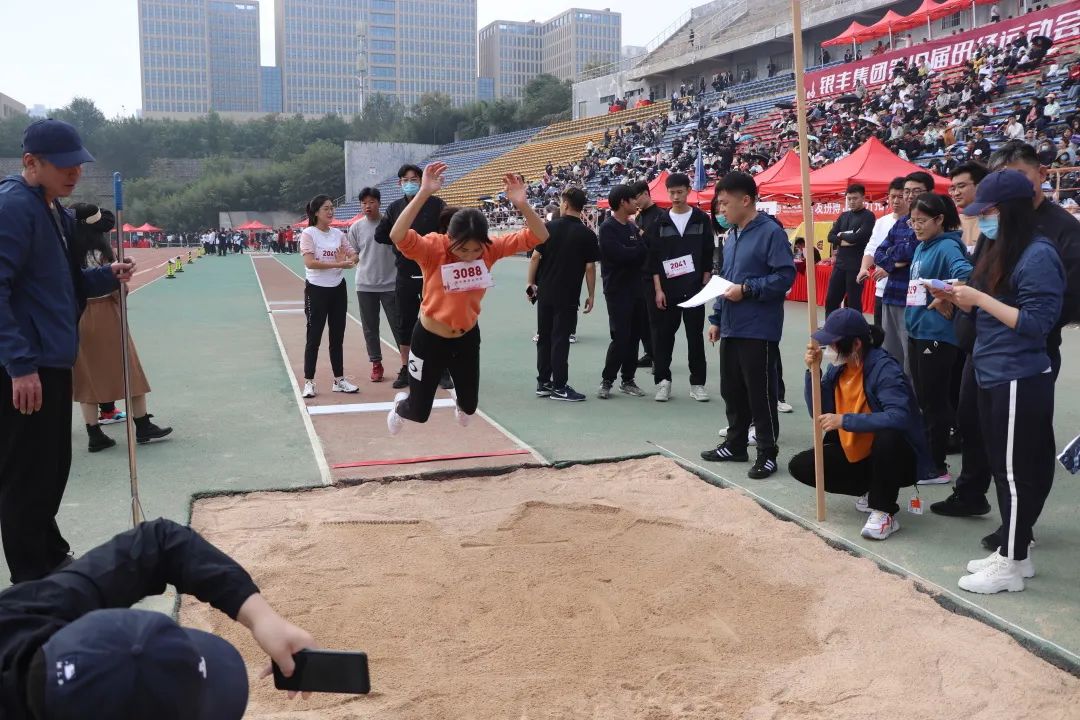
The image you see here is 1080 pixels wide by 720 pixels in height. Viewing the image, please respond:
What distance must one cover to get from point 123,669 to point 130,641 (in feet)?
0.15

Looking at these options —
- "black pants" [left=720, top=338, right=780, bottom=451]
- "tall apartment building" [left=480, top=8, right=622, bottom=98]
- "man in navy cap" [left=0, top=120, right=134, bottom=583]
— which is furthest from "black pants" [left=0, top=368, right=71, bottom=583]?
"tall apartment building" [left=480, top=8, right=622, bottom=98]

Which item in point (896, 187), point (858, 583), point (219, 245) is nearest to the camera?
point (858, 583)

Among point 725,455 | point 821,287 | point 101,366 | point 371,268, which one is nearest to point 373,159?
point 821,287

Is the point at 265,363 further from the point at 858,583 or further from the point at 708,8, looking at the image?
the point at 708,8

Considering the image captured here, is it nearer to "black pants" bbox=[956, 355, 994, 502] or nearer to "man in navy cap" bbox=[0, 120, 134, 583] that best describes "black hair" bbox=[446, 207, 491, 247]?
"man in navy cap" bbox=[0, 120, 134, 583]

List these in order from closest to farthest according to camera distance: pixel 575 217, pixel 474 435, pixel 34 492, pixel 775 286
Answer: pixel 34 492 < pixel 775 286 < pixel 474 435 < pixel 575 217

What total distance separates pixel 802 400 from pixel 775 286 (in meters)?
2.88

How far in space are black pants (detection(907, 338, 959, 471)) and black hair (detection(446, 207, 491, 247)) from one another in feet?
9.50

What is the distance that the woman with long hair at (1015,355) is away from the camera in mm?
3707

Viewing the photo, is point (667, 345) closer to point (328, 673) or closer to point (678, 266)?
point (678, 266)

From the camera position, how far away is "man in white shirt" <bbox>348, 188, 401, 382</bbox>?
866 cm

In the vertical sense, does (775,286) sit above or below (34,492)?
above

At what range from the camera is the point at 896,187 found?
23.9ft

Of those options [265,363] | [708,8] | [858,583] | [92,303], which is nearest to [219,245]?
[708,8]
